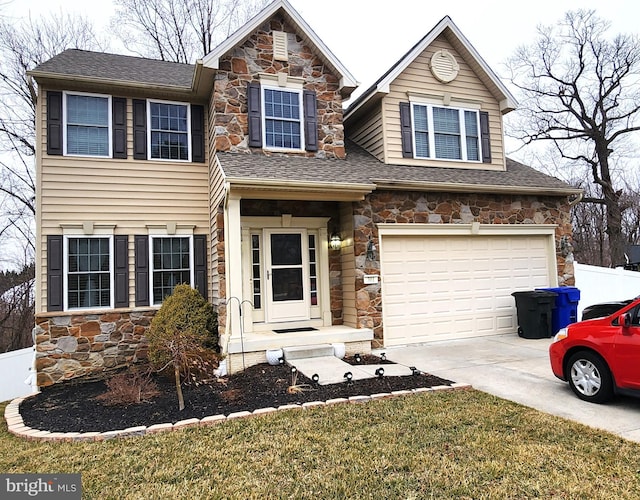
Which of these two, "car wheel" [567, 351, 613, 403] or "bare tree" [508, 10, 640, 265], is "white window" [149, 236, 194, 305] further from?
"bare tree" [508, 10, 640, 265]

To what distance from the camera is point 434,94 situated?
10109 millimetres

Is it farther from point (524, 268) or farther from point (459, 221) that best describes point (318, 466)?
point (524, 268)

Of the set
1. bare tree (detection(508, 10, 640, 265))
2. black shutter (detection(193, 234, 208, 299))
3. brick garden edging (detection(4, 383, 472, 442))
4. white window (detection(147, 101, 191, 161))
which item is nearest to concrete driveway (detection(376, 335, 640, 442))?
brick garden edging (detection(4, 383, 472, 442))

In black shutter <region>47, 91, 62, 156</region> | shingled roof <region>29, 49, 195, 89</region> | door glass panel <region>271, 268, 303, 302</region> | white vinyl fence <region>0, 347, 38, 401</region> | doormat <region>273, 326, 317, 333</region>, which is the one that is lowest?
white vinyl fence <region>0, 347, 38, 401</region>

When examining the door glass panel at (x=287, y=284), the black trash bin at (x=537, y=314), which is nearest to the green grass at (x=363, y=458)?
the door glass panel at (x=287, y=284)

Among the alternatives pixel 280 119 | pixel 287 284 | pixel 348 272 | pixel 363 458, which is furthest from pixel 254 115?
pixel 363 458

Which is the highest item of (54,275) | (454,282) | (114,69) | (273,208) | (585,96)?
(585,96)

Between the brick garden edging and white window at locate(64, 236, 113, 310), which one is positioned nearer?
the brick garden edging

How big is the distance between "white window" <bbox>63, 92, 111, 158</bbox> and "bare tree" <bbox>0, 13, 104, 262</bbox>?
7.05 m

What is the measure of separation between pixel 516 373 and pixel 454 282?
10.3ft

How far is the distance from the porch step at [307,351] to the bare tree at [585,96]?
56.7 ft

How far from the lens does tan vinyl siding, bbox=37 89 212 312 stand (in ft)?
27.6

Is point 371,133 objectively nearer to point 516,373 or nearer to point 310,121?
point 310,121

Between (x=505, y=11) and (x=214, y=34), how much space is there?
13.0 m
